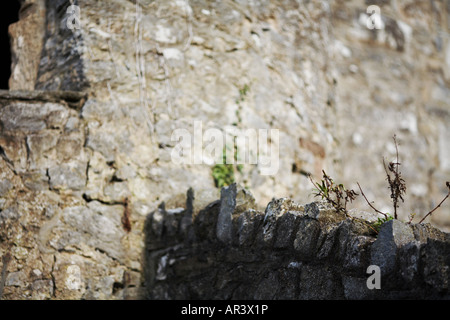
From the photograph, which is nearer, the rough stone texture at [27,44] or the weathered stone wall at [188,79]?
the weathered stone wall at [188,79]

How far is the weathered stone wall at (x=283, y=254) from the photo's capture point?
1.82 meters

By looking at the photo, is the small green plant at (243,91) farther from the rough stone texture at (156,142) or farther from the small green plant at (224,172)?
the small green plant at (224,172)

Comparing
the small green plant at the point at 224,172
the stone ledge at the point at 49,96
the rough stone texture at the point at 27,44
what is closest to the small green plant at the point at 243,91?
the small green plant at the point at 224,172

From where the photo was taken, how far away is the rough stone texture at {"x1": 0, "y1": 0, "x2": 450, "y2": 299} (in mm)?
2801

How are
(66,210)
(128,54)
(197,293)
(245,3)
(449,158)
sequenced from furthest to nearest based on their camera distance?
1. (449,158)
2. (245,3)
3. (128,54)
4. (66,210)
5. (197,293)

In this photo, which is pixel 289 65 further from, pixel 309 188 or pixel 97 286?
pixel 97 286

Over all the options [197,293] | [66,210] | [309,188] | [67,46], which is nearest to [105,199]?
[66,210]

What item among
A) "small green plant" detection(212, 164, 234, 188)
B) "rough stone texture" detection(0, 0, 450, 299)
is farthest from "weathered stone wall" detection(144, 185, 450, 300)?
"small green plant" detection(212, 164, 234, 188)

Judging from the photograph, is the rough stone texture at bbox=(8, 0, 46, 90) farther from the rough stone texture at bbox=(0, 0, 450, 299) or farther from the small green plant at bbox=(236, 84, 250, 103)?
the small green plant at bbox=(236, 84, 250, 103)

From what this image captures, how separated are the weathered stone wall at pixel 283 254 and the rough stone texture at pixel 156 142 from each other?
0.01 meters

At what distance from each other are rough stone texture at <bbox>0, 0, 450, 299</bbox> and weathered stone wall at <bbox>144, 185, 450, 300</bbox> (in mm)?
10

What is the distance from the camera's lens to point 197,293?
2.99 metres

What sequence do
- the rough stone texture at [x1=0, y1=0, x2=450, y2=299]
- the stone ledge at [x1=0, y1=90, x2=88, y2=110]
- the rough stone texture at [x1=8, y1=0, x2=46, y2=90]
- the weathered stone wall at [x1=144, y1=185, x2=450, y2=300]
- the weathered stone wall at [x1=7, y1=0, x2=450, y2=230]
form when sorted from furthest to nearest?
the rough stone texture at [x1=8, y1=0, x2=46, y2=90] → the weathered stone wall at [x1=7, y1=0, x2=450, y2=230] → the stone ledge at [x1=0, y1=90, x2=88, y2=110] → the rough stone texture at [x1=0, y1=0, x2=450, y2=299] → the weathered stone wall at [x1=144, y1=185, x2=450, y2=300]

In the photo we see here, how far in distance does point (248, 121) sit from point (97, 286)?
1.44 metres
